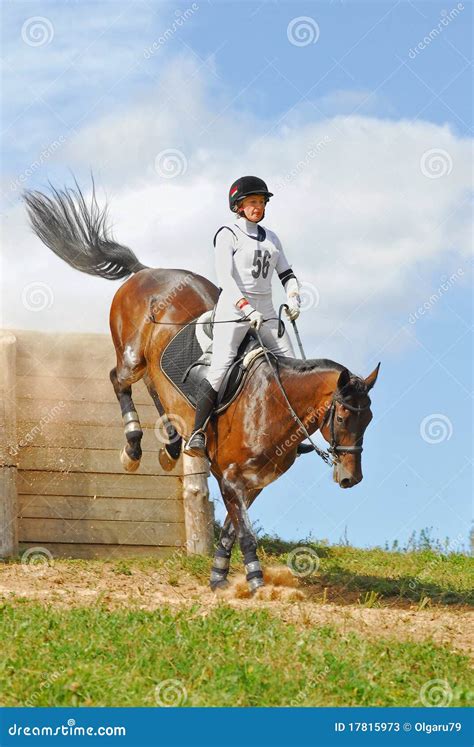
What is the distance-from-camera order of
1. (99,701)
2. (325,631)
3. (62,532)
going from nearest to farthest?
(99,701) < (325,631) < (62,532)

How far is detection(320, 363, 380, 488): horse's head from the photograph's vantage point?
9.44m

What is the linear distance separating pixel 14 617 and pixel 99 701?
6.90 feet

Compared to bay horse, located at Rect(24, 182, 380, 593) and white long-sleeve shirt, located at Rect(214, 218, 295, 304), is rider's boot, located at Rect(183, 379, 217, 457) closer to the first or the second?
bay horse, located at Rect(24, 182, 380, 593)

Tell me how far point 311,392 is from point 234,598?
1937mm

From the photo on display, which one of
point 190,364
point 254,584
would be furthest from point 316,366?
point 254,584

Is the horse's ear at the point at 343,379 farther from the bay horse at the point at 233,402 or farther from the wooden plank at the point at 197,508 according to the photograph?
the wooden plank at the point at 197,508

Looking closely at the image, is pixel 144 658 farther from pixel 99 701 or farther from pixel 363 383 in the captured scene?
pixel 363 383

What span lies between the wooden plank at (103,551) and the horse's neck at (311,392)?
4257 millimetres

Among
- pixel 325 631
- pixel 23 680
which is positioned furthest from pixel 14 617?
pixel 325 631

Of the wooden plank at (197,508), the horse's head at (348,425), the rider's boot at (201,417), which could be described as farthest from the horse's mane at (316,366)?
the wooden plank at (197,508)

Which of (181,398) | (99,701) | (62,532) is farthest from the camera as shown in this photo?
(62,532)

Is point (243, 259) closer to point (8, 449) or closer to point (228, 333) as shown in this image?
point (228, 333)

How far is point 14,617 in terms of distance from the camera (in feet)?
26.6

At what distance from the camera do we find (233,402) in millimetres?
10320
